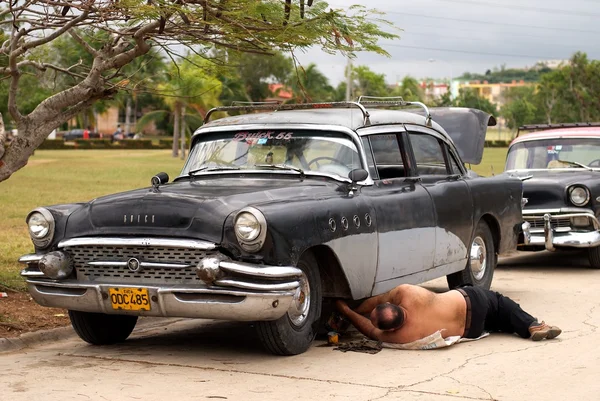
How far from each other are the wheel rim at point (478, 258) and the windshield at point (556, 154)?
13.0 feet

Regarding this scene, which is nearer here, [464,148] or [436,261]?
[436,261]

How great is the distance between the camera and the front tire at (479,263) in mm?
10266

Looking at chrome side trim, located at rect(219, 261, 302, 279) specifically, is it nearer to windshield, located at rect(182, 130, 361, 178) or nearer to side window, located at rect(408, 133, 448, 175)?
windshield, located at rect(182, 130, 361, 178)

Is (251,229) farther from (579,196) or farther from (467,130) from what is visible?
(467,130)

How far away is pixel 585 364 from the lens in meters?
7.23

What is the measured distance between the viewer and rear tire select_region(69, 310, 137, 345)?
316 inches

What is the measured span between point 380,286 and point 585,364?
1.76 metres

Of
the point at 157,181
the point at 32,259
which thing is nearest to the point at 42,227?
the point at 32,259

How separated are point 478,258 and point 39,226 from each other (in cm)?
465

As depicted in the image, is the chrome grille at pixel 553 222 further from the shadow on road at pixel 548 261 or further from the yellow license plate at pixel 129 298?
the yellow license plate at pixel 129 298

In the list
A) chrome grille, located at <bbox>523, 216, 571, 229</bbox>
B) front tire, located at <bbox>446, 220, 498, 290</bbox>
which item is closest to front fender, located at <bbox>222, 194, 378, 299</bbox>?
front tire, located at <bbox>446, 220, 498, 290</bbox>

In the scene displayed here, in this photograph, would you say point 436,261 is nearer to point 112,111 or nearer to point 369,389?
point 369,389

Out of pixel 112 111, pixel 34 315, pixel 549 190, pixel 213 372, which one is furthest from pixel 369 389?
pixel 112 111

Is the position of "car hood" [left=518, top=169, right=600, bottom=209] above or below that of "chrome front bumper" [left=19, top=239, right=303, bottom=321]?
above
